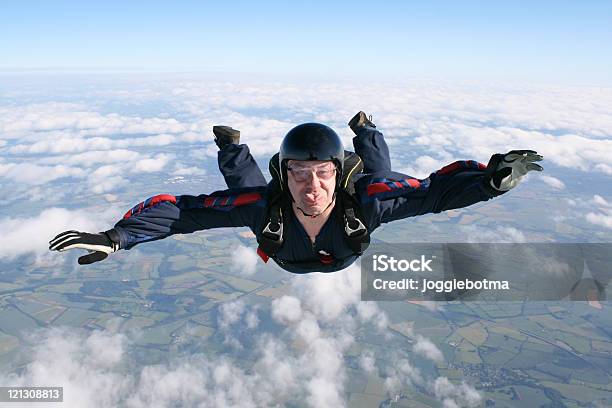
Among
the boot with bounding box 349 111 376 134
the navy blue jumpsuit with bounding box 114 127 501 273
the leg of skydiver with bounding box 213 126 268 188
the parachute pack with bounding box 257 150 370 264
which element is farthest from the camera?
the boot with bounding box 349 111 376 134

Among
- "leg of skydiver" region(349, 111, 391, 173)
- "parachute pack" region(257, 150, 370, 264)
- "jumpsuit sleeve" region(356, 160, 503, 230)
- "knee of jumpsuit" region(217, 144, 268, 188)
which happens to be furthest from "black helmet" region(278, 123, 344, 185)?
"knee of jumpsuit" region(217, 144, 268, 188)

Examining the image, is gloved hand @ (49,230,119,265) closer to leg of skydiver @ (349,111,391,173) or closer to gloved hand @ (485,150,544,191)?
leg of skydiver @ (349,111,391,173)

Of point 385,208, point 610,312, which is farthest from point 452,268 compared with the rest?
point 385,208

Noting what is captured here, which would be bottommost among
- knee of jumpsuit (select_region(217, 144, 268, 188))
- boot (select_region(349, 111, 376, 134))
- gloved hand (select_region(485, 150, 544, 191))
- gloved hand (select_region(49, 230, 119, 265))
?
gloved hand (select_region(49, 230, 119, 265))

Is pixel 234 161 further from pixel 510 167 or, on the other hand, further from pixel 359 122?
pixel 510 167

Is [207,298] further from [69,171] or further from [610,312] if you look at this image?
[69,171]

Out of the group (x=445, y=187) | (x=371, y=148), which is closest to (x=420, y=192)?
(x=445, y=187)
